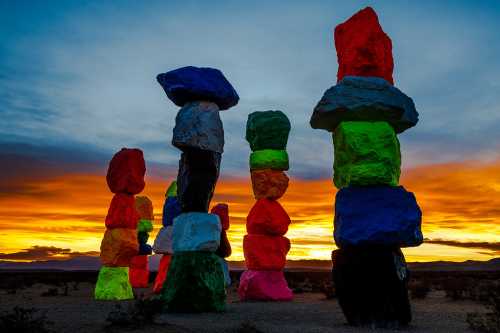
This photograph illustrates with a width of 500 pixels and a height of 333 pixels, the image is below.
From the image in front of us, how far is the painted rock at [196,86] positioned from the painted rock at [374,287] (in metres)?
5.45

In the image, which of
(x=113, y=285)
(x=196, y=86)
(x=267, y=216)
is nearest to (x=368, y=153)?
(x=196, y=86)

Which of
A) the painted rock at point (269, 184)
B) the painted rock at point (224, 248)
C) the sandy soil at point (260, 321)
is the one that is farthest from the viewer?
the painted rock at point (224, 248)

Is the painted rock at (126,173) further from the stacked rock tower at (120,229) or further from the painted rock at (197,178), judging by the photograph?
the painted rock at (197,178)

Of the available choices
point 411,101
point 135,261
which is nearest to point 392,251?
point 411,101

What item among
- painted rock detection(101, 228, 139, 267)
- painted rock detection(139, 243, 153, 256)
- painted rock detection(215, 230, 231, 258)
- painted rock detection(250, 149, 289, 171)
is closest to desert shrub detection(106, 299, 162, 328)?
painted rock detection(101, 228, 139, 267)

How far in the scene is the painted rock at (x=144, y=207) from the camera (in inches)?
1110

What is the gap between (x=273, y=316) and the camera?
12172 millimetres

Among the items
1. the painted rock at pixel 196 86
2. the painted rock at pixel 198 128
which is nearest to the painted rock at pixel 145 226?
the painted rock at pixel 196 86

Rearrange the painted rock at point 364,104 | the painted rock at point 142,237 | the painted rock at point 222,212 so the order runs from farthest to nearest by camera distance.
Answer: the painted rock at point 142,237 → the painted rock at point 222,212 → the painted rock at point 364,104

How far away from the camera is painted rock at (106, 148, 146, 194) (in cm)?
1792

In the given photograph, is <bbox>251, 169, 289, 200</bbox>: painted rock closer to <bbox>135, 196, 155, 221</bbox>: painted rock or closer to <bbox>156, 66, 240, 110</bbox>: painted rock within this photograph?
<bbox>156, 66, 240, 110</bbox>: painted rock

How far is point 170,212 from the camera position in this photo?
22.0 meters

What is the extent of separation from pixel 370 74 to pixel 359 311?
473cm

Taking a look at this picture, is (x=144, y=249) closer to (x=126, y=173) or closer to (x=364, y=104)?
(x=126, y=173)
